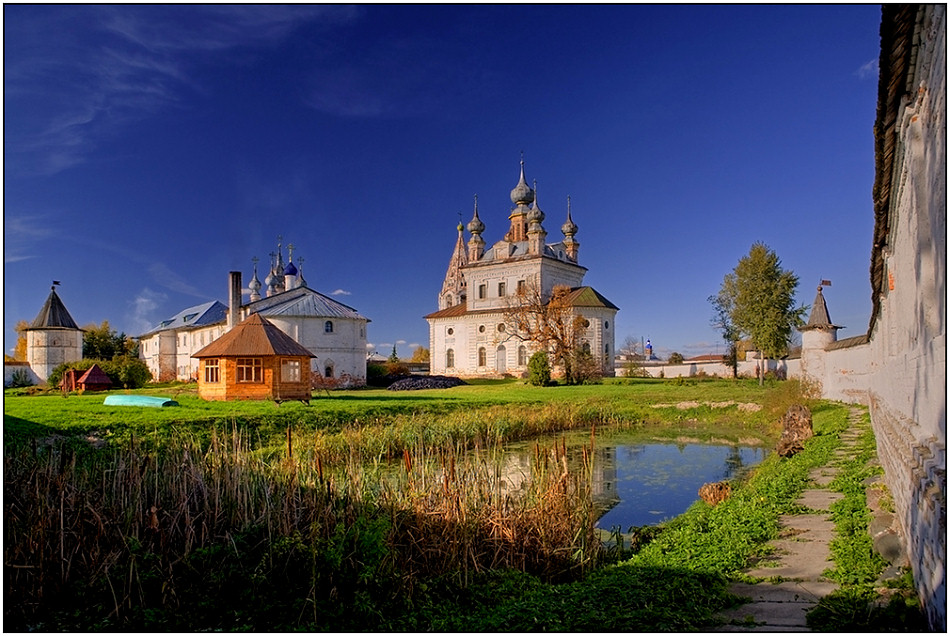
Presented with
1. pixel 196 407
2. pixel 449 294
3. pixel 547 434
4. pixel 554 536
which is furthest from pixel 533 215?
pixel 554 536

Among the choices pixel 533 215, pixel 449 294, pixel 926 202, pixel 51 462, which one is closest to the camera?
pixel 926 202

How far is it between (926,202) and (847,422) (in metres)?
11.7

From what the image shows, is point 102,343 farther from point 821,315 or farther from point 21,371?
point 821,315

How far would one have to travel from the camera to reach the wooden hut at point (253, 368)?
63.6 feet

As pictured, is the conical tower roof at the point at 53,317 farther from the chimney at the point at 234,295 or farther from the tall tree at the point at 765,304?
the tall tree at the point at 765,304

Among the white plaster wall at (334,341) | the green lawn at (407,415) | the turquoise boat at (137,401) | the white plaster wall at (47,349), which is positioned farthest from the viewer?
the white plaster wall at (334,341)

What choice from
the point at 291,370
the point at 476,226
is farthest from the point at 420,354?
the point at 291,370

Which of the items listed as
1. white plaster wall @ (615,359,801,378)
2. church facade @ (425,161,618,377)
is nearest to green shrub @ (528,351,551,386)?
church facade @ (425,161,618,377)

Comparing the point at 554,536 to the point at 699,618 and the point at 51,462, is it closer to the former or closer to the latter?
the point at 699,618

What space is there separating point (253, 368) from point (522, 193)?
29.1m

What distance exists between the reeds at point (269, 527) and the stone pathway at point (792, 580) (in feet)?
5.97

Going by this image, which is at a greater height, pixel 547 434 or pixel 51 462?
pixel 51 462

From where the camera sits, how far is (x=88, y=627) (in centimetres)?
455

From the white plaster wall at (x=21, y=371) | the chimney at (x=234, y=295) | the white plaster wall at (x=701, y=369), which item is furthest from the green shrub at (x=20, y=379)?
the white plaster wall at (x=701, y=369)
